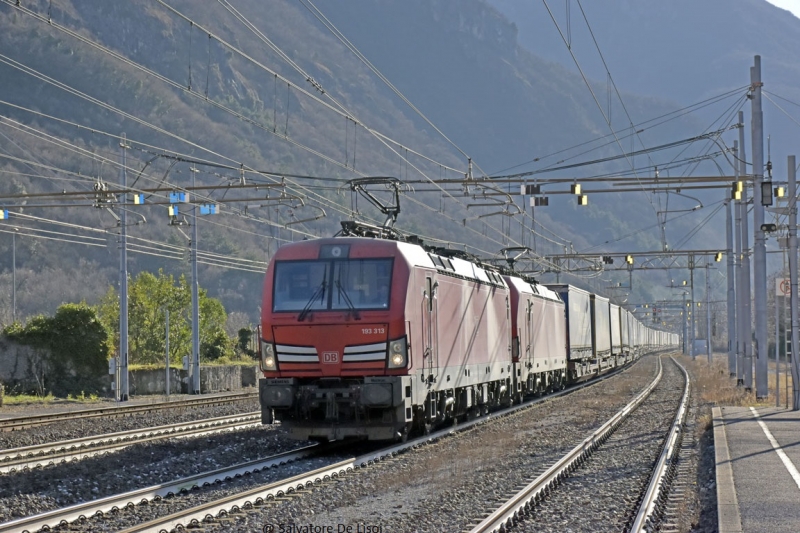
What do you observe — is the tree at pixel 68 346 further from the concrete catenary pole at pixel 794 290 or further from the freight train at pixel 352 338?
the concrete catenary pole at pixel 794 290

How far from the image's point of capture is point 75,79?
133 metres

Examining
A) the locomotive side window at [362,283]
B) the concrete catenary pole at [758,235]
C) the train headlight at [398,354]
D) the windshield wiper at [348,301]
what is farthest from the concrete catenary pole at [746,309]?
the windshield wiper at [348,301]

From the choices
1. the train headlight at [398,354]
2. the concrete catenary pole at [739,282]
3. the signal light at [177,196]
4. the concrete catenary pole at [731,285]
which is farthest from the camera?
the concrete catenary pole at [731,285]

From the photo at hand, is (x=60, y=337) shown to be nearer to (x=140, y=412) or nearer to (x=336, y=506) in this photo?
(x=140, y=412)

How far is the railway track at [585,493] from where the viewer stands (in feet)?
34.2

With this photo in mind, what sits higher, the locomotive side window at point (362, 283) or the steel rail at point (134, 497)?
the locomotive side window at point (362, 283)

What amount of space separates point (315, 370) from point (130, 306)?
36.5 metres

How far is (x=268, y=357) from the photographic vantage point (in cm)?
1686

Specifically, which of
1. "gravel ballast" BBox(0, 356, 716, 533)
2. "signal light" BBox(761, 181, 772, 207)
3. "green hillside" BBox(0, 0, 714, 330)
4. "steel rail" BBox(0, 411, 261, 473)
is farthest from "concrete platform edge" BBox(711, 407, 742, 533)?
"green hillside" BBox(0, 0, 714, 330)

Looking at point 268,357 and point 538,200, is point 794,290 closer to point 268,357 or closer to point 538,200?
point 538,200

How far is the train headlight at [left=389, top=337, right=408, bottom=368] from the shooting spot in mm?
16312

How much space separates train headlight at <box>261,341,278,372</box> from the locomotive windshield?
622 mm

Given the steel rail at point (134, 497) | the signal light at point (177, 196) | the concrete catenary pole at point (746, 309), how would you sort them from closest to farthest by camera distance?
the steel rail at point (134, 497), the signal light at point (177, 196), the concrete catenary pole at point (746, 309)

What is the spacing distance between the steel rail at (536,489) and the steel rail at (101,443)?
739 centimetres
